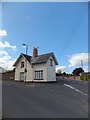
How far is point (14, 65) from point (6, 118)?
29.5 m

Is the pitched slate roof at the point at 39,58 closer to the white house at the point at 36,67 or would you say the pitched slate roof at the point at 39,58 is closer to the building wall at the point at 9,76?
the white house at the point at 36,67

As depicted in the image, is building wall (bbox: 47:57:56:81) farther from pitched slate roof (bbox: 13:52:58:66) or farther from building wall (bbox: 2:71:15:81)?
building wall (bbox: 2:71:15:81)

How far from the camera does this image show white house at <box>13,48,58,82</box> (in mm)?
30188


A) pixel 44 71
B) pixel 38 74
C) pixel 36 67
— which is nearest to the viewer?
pixel 44 71

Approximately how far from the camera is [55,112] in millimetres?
7914

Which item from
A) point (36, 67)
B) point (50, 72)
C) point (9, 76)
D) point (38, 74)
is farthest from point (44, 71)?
point (9, 76)

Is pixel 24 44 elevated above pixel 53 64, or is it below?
above

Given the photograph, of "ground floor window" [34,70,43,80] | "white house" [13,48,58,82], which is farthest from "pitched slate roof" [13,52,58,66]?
"ground floor window" [34,70,43,80]

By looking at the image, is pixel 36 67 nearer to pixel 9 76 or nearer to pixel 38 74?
pixel 38 74

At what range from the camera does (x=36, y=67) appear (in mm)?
31594

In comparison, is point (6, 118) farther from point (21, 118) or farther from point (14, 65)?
point (14, 65)

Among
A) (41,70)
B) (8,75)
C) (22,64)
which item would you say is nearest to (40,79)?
(41,70)

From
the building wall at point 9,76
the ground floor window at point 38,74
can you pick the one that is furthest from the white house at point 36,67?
the building wall at point 9,76

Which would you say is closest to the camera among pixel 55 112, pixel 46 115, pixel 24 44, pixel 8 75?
pixel 46 115
